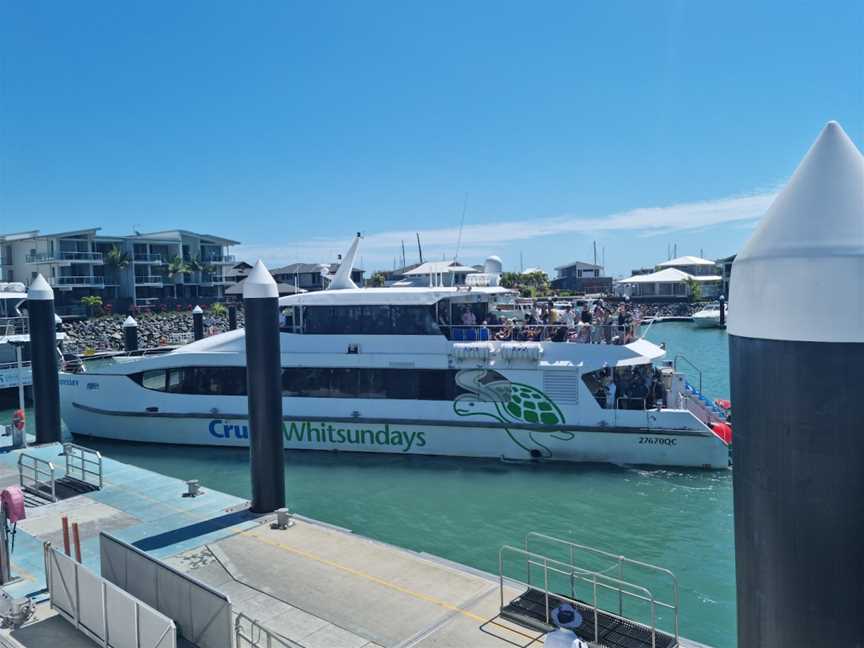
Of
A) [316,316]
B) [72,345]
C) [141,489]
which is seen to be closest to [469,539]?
[141,489]

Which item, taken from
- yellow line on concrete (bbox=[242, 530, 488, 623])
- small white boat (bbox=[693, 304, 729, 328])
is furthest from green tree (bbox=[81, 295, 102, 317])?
small white boat (bbox=[693, 304, 729, 328])

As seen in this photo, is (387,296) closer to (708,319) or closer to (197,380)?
(197,380)

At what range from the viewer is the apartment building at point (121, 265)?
52250mm

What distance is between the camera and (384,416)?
1727cm

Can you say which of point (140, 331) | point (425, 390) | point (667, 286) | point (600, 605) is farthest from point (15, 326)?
point (667, 286)

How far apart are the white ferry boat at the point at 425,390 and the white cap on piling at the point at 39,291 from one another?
140 inches

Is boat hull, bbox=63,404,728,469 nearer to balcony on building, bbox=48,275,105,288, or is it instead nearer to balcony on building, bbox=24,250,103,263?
balcony on building, bbox=48,275,105,288

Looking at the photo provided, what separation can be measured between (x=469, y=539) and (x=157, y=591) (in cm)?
605

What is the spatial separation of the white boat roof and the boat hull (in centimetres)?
307

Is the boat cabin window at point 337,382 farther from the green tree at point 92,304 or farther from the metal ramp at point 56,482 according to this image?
the green tree at point 92,304

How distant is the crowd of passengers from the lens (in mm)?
16797

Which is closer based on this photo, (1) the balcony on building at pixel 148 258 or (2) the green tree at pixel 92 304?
(2) the green tree at pixel 92 304

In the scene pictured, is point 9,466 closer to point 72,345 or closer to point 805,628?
point 805,628

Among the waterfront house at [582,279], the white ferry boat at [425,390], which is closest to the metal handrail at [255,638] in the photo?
the white ferry boat at [425,390]
